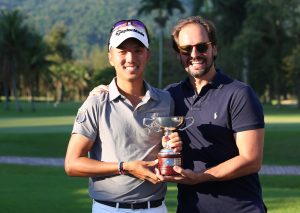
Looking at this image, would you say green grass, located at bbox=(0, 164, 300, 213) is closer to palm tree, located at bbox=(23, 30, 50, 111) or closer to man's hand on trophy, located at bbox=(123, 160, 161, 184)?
man's hand on trophy, located at bbox=(123, 160, 161, 184)

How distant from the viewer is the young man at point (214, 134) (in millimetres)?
4141

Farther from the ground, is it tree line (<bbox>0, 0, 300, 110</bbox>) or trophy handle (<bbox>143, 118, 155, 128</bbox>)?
tree line (<bbox>0, 0, 300, 110</bbox>)

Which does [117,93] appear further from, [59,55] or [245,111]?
[59,55]

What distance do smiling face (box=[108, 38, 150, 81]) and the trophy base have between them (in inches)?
24.0

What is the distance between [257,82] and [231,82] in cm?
8156

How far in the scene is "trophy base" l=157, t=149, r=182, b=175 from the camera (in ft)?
12.8

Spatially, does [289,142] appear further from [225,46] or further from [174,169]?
[225,46]

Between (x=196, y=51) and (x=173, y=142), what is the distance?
70 centimetres

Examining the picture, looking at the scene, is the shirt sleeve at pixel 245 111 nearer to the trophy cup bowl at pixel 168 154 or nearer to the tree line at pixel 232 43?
the trophy cup bowl at pixel 168 154

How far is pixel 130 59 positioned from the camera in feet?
13.9

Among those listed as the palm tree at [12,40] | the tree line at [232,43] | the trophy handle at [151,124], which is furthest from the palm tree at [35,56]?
the trophy handle at [151,124]

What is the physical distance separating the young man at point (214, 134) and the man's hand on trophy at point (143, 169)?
6.9 inches

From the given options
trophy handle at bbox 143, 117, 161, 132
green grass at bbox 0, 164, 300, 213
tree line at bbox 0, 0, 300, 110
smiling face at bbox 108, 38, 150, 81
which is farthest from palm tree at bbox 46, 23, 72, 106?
trophy handle at bbox 143, 117, 161, 132

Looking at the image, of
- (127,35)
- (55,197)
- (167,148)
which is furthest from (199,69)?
(55,197)
